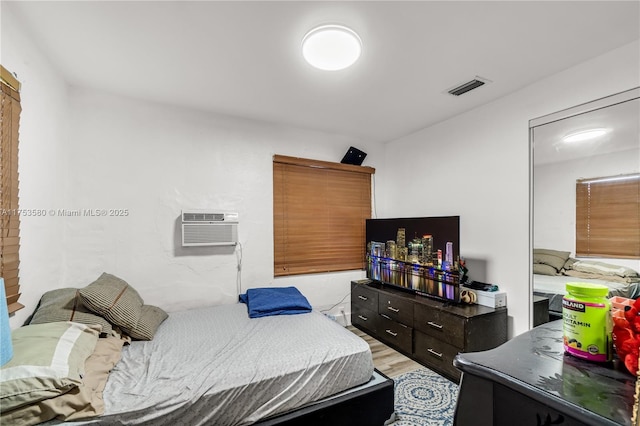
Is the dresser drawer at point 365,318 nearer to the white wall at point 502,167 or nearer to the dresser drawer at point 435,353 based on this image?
the dresser drawer at point 435,353

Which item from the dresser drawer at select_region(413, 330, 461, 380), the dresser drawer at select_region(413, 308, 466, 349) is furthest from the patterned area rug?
the dresser drawer at select_region(413, 308, 466, 349)

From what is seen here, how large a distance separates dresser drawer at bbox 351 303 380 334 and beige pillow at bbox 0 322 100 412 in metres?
2.62

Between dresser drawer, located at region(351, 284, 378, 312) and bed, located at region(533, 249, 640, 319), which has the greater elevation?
bed, located at region(533, 249, 640, 319)

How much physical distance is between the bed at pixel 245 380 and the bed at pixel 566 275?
1328 millimetres

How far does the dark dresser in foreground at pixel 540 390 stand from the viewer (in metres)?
0.60

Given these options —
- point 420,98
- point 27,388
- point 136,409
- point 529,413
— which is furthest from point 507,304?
point 27,388

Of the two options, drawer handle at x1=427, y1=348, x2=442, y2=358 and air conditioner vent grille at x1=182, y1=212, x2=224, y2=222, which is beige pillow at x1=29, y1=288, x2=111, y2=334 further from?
drawer handle at x1=427, y1=348, x2=442, y2=358

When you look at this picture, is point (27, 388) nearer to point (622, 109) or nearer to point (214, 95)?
point (214, 95)

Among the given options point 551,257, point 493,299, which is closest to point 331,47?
point 551,257

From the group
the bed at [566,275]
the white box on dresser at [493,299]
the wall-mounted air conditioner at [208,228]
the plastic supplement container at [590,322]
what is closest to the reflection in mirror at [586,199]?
the bed at [566,275]

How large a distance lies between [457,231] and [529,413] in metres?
2.10

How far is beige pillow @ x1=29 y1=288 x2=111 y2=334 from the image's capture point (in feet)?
5.86

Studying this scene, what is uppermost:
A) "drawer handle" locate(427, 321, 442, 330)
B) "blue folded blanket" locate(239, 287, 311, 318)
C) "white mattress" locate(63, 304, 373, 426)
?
"blue folded blanket" locate(239, 287, 311, 318)

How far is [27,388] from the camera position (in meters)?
1.14
